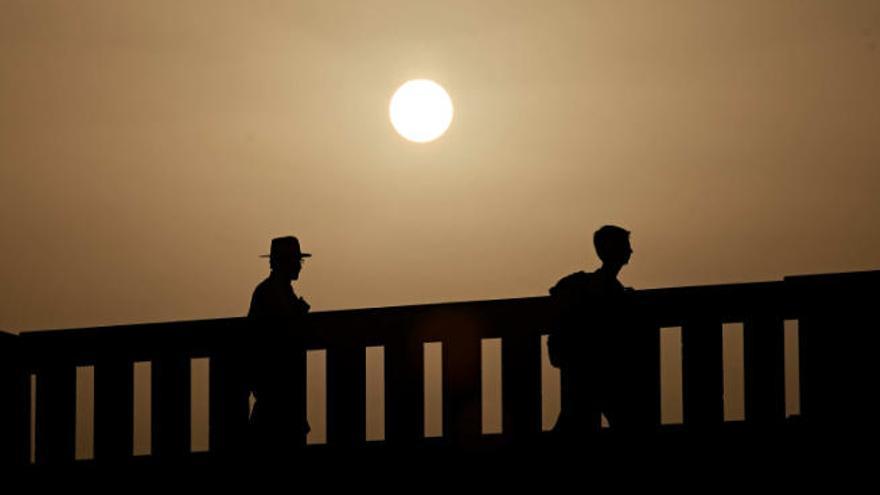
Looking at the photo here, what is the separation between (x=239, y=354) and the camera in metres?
7.34

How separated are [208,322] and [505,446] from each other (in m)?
1.74

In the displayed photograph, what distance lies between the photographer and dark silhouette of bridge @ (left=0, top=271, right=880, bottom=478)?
6660 mm

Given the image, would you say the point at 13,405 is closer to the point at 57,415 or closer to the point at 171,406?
the point at 57,415

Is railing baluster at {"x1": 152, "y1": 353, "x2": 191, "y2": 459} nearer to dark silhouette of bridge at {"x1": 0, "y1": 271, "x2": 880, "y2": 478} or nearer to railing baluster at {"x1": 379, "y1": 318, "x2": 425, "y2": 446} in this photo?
dark silhouette of bridge at {"x1": 0, "y1": 271, "x2": 880, "y2": 478}

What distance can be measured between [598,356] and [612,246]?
0.72 meters

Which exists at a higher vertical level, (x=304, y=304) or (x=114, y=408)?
(x=304, y=304)

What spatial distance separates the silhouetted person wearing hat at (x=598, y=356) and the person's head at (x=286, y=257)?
1729 mm

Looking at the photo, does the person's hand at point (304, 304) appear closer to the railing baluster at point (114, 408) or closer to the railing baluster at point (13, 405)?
the railing baluster at point (114, 408)

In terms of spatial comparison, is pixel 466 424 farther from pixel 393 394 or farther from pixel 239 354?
pixel 239 354

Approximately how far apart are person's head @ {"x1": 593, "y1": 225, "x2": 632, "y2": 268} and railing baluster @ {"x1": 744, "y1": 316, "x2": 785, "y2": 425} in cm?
87

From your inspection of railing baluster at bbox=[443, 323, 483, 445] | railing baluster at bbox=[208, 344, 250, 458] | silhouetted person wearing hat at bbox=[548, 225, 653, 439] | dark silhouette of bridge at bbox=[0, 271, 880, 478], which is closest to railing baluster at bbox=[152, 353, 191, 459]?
dark silhouette of bridge at bbox=[0, 271, 880, 478]

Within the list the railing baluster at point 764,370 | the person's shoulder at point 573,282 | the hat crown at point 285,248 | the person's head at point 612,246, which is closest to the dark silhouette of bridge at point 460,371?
the railing baluster at point 764,370

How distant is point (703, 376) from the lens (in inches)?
264

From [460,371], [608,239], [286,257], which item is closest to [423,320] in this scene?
[460,371]
